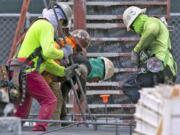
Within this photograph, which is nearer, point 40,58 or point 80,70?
point 40,58

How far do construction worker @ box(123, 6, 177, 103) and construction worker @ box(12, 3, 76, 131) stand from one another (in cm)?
109

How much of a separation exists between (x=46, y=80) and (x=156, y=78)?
144 cm

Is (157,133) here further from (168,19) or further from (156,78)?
(168,19)

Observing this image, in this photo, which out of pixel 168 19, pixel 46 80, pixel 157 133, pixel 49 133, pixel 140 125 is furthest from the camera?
pixel 168 19

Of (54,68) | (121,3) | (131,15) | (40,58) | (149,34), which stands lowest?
(54,68)

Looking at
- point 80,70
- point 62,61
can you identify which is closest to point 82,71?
point 80,70

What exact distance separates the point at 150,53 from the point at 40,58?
5.54 ft

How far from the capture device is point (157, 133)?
603 centimetres

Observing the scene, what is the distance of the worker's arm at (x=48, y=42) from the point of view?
9812 millimetres

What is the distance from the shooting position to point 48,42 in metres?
9.81

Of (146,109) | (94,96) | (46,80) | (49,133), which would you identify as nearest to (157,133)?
(146,109)

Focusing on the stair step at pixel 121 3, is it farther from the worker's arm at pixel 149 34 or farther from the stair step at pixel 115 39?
the worker's arm at pixel 149 34

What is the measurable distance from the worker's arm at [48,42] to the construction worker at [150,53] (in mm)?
1474

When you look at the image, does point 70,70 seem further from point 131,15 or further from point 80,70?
point 131,15
